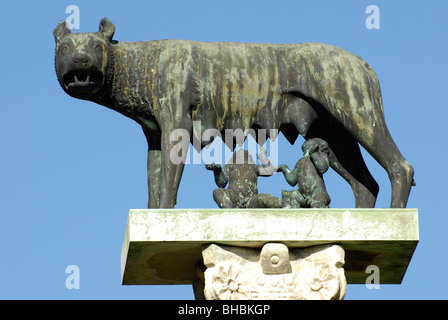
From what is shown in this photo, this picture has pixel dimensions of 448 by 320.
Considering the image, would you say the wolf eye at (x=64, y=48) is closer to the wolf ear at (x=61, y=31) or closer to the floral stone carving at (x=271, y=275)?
the wolf ear at (x=61, y=31)

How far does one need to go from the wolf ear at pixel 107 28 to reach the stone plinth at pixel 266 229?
2303mm

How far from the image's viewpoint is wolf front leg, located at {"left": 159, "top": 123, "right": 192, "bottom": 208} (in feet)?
53.7

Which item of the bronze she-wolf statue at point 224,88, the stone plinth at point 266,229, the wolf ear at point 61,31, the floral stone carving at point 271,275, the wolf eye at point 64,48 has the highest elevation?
the wolf ear at point 61,31

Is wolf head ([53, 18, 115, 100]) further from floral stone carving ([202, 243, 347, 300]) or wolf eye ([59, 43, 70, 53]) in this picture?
floral stone carving ([202, 243, 347, 300])

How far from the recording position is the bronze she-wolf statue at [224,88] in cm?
1659

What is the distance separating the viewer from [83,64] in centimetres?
1656

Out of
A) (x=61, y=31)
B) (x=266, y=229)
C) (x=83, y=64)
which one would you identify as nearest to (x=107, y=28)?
(x=61, y=31)

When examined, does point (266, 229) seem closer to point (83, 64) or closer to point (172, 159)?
point (172, 159)

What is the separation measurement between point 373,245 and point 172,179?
7.20 feet

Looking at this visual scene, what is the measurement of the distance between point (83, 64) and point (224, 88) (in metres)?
1.50


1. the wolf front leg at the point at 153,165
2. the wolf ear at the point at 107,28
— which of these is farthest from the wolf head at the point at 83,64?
the wolf front leg at the point at 153,165

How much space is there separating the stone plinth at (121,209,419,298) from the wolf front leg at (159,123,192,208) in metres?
0.70
